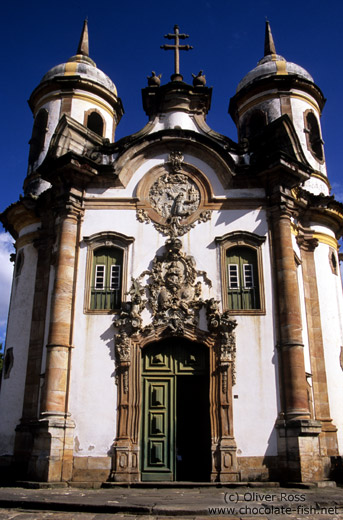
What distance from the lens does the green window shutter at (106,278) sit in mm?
14633

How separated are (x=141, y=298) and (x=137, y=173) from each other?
418 cm

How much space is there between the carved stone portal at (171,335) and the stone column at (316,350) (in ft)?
10.9

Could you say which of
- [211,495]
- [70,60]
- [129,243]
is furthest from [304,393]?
[70,60]

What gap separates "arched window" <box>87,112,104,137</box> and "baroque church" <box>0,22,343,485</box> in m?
3.18

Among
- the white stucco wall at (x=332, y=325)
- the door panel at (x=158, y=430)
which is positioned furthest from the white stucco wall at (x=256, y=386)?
the white stucco wall at (x=332, y=325)

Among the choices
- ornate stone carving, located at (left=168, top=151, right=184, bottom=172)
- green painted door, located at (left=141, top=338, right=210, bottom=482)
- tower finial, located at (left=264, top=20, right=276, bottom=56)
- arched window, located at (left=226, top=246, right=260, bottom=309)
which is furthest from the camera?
tower finial, located at (left=264, top=20, right=276, bottom=56)

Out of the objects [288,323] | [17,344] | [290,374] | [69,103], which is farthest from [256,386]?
[69,103]

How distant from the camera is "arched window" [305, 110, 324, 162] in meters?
19.6

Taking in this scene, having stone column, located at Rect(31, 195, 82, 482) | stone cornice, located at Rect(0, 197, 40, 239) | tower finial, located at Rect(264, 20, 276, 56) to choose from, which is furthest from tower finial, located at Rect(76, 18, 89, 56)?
stone column, located at Rect(31, 195, 82, 482)

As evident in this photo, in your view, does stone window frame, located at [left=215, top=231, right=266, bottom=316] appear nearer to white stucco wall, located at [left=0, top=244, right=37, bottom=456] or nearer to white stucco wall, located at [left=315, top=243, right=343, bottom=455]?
white stucco wall, located at [left=315, top=243, right=343, bottom=455]

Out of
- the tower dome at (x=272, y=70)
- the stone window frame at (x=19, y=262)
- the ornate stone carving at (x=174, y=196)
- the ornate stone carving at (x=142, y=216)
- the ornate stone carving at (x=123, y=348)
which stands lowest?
the ornate stone carving at (x=123, y=348)

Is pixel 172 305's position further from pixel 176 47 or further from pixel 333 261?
pixel 176 47

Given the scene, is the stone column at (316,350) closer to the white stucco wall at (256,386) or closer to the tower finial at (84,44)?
the white stucco wall at (256,386)

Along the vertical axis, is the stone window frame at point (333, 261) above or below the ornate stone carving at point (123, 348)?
above
